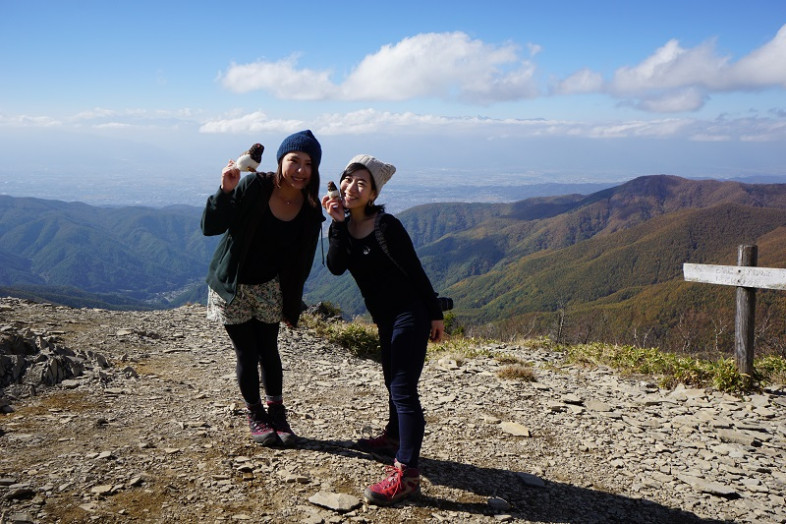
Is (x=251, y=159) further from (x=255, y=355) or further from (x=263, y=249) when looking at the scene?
(x=255, y=355)

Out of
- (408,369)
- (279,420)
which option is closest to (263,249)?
(408,369)

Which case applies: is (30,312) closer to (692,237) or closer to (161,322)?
(161,322)

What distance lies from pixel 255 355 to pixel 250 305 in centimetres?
49

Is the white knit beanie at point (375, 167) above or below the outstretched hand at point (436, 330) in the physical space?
above

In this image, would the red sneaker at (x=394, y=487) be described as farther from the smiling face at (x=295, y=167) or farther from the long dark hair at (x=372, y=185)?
the smiling face at (x=295, y=167)

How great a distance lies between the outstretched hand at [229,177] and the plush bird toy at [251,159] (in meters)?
0.04

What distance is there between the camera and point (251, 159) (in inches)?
157

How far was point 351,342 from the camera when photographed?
34.3ft

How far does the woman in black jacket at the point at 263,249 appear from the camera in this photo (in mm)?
4055

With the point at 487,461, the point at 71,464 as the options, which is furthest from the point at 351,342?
the point at 71,464

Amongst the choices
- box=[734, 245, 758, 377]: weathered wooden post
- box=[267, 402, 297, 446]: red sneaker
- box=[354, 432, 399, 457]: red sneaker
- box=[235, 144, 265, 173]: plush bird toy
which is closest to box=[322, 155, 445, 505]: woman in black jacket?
box=[235, 144, 265, 173]: plush bird toy

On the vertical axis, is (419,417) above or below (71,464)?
above

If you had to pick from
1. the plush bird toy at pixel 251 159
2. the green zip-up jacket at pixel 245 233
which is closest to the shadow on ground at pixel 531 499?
the green zip-up jacket at pixel 245 233

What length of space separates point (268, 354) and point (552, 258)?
170788 mm
